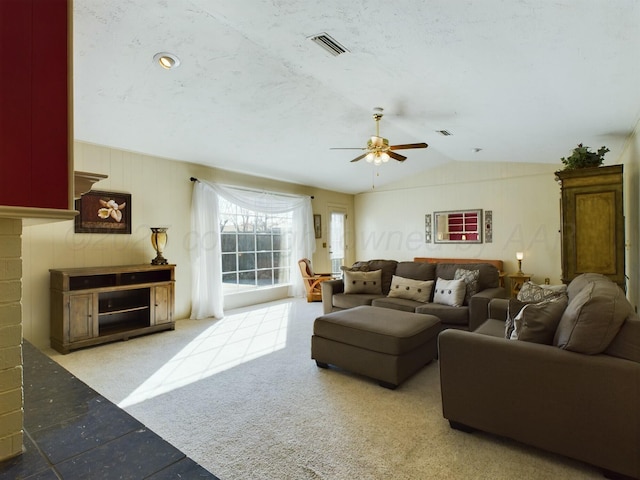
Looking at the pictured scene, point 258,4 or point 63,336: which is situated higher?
point 258,4

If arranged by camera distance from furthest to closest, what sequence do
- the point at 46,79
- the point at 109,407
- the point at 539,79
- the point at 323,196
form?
the point at 323,196, the point at 539,79, the point at 109,407, the point at 46,79

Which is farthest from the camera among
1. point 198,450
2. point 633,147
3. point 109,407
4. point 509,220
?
point 509,220

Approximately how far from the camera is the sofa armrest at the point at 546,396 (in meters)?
1.65

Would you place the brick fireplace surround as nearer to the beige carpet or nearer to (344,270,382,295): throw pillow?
the beige carpet

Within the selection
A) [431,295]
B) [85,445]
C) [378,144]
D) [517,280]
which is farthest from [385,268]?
[85,445]

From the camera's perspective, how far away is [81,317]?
3.67 metres

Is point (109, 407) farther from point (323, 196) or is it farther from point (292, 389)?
point (323, 196)

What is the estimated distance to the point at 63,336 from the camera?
11.7 ft

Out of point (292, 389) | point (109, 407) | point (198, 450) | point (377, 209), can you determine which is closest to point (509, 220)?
point (377, 209)

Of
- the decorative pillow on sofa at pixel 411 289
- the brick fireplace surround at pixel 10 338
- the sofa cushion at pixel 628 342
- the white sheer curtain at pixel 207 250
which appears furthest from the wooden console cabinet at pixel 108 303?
the sofa cushion at pixel 628 342

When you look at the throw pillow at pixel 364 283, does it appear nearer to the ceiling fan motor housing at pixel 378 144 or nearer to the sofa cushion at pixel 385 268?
the sofa cushion at pixel 385 268

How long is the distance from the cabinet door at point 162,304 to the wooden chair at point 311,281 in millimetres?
2645

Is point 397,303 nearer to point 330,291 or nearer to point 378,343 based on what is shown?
point 330,291

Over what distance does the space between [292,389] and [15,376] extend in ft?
7.22
